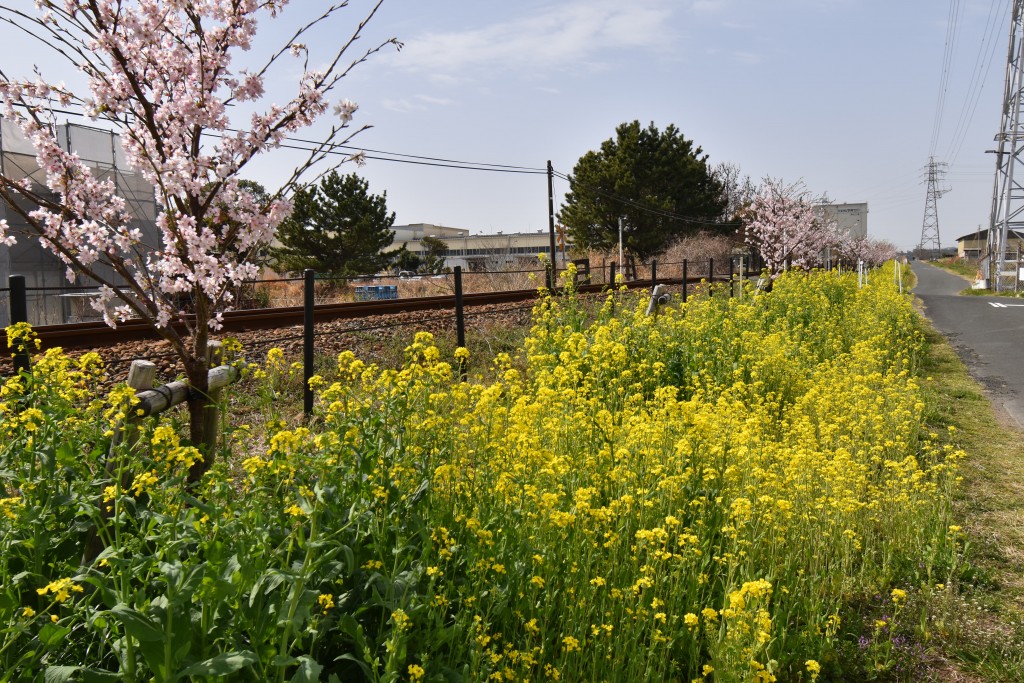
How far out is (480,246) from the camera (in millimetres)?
43594

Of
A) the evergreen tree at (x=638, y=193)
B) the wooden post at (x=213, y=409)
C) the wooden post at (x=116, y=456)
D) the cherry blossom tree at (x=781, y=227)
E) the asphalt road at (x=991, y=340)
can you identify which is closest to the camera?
the wooden post at (x=116, y=456)

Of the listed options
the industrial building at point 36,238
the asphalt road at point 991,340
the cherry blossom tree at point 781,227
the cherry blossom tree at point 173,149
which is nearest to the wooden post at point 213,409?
the cherry blossom tree at point 173,149

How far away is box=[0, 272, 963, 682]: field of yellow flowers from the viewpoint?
6.91 ft

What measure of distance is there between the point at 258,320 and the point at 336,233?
25.9 metres

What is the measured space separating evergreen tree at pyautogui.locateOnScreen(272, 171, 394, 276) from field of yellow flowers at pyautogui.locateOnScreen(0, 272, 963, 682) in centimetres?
3217

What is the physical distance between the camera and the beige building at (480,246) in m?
33.4

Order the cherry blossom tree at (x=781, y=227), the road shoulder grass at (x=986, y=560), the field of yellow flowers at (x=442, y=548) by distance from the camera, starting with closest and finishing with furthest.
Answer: the field of yellow flowers at (x=442, y=548), the road shoulder grass at (x=986, y=560), the cherry blossom tree at (x=781, y=227)

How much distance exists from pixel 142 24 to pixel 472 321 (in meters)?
9.27

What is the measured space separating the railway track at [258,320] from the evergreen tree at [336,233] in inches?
815

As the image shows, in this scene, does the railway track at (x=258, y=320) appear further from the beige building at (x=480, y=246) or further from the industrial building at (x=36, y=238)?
the industrial building at (x=36, y=238)

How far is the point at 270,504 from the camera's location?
2703 mm

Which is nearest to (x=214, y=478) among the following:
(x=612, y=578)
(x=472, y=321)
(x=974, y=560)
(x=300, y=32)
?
(x=612, y=578)

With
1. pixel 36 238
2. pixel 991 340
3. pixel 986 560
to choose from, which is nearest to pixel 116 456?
pixel 986 560

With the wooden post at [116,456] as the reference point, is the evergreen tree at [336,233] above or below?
above
